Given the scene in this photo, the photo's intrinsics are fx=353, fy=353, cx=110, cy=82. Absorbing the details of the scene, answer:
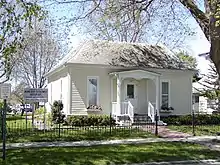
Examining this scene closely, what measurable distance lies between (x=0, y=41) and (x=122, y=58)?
529 inches

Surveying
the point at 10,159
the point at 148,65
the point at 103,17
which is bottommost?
the point at 10,159

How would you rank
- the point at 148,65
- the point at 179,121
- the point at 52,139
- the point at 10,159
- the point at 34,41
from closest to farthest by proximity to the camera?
the point at 10,159 < the point at 52,139 < the point at 179,121 < the point at 148,65 < the point at 34,41

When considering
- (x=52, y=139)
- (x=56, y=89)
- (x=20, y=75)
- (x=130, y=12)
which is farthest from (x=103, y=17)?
(x=20, y=75)

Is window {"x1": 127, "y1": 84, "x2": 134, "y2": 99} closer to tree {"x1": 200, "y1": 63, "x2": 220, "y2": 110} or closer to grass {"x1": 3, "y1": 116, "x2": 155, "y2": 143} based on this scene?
grass {"x1": 3, "y1": 116, "x2": 155, "y2": 143}

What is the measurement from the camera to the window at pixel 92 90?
23631 mm

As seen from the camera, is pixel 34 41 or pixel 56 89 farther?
pixel 34 41

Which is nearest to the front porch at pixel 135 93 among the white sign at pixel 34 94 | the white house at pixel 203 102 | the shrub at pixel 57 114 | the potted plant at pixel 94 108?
the potted plant at pixel 94 108

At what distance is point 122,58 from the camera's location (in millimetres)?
24984

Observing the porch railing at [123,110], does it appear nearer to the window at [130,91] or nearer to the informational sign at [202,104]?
the window at [130,91]

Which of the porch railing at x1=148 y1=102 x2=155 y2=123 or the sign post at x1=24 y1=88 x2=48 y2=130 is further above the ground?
the sign post at x1=24 y1=88 x2=48 y2=130

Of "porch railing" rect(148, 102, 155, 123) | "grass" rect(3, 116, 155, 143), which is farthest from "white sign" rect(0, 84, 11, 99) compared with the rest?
"porch railing" rect(148, 102, 155, 123)

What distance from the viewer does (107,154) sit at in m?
11.8

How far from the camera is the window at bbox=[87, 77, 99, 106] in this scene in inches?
930

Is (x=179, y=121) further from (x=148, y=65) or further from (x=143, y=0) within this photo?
(x=143, y=0)
